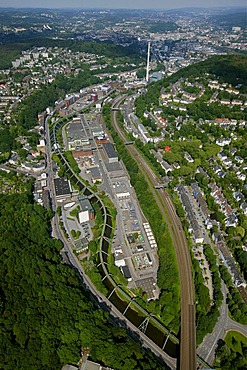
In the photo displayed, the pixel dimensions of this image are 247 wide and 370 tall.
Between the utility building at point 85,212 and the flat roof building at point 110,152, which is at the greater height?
the flat roof building at point 110,152

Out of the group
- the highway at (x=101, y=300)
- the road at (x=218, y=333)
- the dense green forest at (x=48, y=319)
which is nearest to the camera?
the dense green forest at (x=48, y=319)

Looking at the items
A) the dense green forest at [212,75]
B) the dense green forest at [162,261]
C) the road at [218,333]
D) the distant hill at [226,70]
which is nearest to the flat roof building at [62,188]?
the dense green forest at [162,261]

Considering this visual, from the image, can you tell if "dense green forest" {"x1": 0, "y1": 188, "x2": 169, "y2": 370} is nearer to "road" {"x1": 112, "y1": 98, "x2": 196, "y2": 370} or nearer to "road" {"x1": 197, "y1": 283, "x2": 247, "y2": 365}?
"road" {"x1": 112, "y1": 98, "x2": 196, "y2": 370}

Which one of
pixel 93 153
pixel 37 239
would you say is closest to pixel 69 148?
pixel 93 153

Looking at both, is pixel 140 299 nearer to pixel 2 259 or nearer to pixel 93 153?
pixel 2 259

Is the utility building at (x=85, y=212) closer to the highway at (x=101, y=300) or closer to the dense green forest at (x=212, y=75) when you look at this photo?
the highway at (x=101, y=300)

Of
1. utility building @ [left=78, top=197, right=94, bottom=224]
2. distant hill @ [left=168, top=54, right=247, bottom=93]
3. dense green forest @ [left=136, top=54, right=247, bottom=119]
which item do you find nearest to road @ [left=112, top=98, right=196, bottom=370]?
utility building @ [left=78, top=197, right=94, bottom=224]
